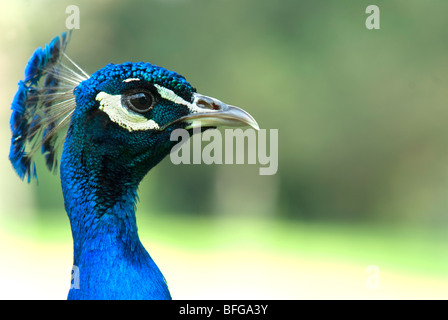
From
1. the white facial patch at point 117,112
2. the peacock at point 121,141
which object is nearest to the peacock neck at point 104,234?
the peacock at point 121,141

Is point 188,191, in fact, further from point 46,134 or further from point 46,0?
point 46,134

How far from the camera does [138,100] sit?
1861 mm

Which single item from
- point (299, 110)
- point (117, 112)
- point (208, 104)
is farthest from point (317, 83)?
point (117, 112)

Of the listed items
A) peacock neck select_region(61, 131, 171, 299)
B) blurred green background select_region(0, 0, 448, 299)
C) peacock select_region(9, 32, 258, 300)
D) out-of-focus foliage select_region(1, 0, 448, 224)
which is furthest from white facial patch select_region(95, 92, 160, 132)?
out-of-focus foliage select_region(1, 0, 448, 224)

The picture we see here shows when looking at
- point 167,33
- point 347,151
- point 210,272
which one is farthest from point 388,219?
point 167,33

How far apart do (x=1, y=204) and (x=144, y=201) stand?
3154mm

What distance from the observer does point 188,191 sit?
12164mm

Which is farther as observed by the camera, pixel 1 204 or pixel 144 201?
pixel 144 201

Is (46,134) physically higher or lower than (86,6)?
lower

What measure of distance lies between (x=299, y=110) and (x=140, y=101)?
9.62m

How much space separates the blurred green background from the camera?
10.5m

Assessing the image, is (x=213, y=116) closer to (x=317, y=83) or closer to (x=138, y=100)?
(x=138, y=100)

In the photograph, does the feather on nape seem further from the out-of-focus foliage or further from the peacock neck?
the out-of-focus foliage

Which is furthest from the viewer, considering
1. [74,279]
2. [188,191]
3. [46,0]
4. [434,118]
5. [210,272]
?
[188,191]
